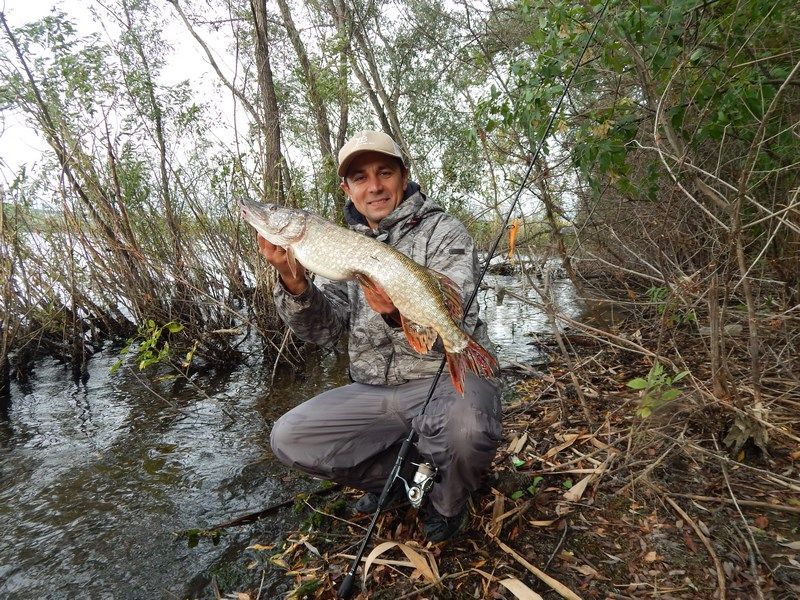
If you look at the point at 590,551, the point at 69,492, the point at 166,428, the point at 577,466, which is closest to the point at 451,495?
the point at 590,551

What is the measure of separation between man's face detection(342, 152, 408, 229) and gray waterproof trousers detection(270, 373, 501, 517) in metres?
1.04

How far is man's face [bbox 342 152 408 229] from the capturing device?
8.73ft

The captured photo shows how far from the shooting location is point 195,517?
279 centimetres

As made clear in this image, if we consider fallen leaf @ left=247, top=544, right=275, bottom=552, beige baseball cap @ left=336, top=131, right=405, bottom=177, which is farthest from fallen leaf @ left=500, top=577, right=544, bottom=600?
beige baseball cap @ left=336, top=131, right=405, bottom=177

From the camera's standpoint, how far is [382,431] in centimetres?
242

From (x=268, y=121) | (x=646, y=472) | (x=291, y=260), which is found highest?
(x=268, y=121)

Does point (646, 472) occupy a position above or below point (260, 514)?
above

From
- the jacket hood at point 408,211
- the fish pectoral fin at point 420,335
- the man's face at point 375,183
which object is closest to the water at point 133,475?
the fish pectoral fin at point 420,335

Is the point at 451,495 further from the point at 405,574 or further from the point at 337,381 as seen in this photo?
the point at 337,381

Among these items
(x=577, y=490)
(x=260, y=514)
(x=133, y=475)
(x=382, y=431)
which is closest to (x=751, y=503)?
(x=577, y=490)

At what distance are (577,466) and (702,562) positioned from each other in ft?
2.65

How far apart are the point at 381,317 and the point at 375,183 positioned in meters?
0.80

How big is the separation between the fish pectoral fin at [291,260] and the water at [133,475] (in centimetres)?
143

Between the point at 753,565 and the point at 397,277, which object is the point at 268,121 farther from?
the point at 753,565
